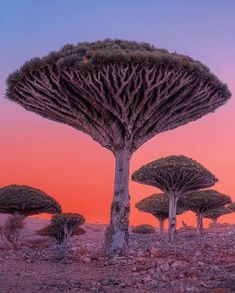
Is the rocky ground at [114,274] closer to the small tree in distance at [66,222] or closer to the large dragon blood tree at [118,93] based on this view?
the large dragon blood tree at [118,93]

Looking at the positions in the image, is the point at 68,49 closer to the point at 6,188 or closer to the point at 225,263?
the point at 225,263

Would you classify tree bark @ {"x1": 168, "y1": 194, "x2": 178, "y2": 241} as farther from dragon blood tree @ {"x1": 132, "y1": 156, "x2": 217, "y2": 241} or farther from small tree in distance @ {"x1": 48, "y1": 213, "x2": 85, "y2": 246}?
small tree in distance @ {"x1": 48, "y1": 213, "x2": 85, "y2": 246}

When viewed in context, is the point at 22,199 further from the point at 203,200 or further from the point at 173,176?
the point at 203,200

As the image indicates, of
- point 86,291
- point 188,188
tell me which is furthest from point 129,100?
point 188,188

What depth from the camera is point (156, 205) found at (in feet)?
141

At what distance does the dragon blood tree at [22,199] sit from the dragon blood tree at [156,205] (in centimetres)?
1442

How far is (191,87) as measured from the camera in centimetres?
1664

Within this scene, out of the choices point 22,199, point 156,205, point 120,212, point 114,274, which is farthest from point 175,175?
point 114,274

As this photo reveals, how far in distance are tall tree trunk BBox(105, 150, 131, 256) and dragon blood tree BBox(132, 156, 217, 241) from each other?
1148 cm

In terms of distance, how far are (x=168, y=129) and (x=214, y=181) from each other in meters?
A: 13.7

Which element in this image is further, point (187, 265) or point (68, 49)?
point (68, 49)

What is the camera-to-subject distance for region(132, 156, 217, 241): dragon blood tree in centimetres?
2823

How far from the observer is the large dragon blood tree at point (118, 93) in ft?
49.8

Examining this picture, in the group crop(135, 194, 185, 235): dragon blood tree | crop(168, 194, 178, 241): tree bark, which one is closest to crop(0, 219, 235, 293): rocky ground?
crop(168, 194, 178, 241): tree bark
